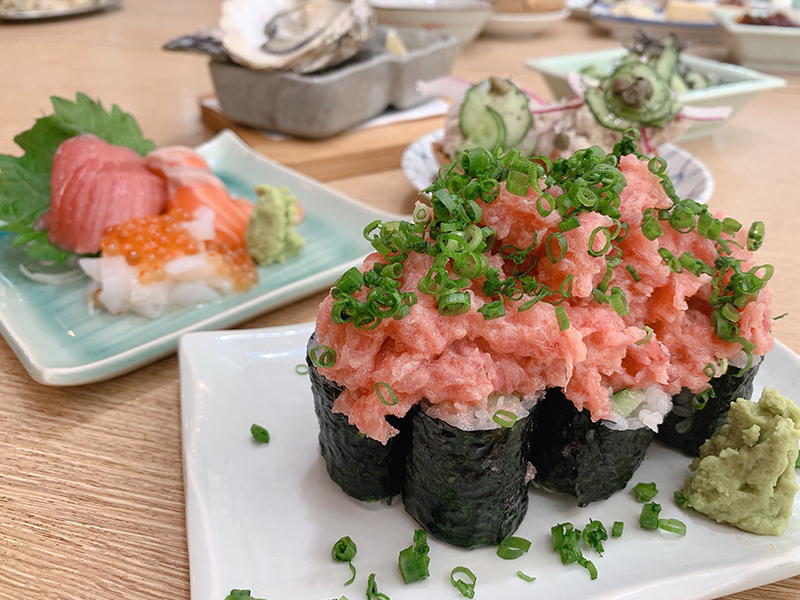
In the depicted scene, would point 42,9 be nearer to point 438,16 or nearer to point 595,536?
point 438,16

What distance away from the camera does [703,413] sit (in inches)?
56.4

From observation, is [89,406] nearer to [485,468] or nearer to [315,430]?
[315,430]

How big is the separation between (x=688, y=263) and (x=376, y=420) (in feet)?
2.40

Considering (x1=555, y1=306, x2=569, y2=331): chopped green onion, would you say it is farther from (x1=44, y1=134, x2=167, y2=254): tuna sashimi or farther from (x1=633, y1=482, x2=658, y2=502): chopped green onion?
(x1=44, y1=134, x2=167, y2=254): tuna sashimi

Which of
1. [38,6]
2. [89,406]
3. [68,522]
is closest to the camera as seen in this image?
[68,522]

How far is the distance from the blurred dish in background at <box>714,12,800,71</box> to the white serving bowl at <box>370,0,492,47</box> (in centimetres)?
191

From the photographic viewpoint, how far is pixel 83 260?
2148mm

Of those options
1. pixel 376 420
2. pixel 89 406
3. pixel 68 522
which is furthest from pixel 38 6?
pixel 376 420

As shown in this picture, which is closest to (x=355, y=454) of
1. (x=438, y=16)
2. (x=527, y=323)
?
(x=527, y=323)

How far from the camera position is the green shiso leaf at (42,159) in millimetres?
2273

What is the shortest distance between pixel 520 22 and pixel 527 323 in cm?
553

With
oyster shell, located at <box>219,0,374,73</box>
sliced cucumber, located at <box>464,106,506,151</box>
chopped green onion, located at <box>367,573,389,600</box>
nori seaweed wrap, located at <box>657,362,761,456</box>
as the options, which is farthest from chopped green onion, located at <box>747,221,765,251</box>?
oyster shell, located at <box>219,0,374,73</box>

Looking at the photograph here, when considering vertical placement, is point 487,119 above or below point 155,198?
above

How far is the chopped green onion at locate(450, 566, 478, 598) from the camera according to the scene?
1163mm
